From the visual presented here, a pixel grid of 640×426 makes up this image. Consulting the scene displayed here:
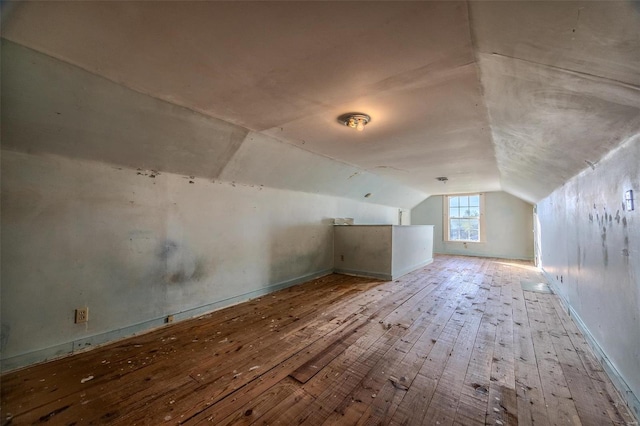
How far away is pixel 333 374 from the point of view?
6.24 ft

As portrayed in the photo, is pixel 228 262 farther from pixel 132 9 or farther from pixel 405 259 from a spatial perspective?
pixel 405 259

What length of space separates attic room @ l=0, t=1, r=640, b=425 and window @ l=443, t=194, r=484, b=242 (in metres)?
4.86

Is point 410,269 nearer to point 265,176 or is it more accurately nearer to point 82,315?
point 265,176

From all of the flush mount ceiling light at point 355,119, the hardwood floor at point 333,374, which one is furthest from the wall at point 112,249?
the flush mount ceiling light at point 355,119

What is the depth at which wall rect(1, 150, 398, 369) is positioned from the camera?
6.45 feet

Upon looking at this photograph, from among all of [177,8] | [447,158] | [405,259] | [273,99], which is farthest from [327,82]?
[405,259]

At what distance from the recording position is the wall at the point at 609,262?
1.56 metres

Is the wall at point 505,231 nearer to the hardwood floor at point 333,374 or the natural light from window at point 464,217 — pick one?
the natural light from window at point 464,217

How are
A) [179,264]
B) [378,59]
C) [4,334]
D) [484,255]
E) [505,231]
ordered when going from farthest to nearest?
[484,255] → [505,231] → [179,264] → [4,334] → [378,59]

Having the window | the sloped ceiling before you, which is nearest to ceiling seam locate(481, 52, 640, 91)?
the sloped ceiling

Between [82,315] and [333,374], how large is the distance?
7.28 feet

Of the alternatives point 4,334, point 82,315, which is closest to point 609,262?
point 82,315

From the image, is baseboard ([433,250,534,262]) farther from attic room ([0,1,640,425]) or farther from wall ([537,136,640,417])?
wall ([537,136,640,417])

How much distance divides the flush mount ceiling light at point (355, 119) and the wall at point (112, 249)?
185 cm
